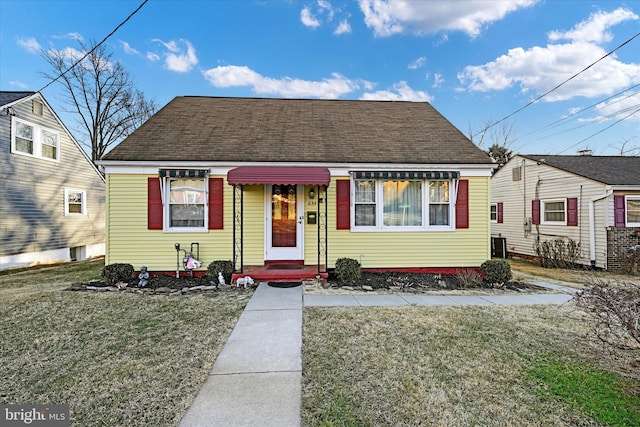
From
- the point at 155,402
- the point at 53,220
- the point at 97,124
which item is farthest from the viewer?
the point at 97,124

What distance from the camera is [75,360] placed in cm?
343

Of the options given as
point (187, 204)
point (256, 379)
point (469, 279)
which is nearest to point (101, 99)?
point (187, 204)

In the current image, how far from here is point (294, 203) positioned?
26.7 ft

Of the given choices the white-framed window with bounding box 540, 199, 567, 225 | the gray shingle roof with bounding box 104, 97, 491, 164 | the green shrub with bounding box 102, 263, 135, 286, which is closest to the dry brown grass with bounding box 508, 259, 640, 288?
the white-framed window with bounding box 540, 199, 567, 225

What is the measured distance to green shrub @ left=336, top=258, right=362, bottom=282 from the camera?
286 inches

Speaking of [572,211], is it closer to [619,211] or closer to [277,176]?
[619,211]

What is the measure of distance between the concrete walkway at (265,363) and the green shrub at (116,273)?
3495mm

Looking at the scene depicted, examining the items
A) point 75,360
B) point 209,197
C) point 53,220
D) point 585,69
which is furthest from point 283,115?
point 53,220

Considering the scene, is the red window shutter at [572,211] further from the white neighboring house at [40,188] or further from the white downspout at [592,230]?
the white neighboring house at [40,188]

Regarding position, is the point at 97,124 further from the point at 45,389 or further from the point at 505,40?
the point at 505,40

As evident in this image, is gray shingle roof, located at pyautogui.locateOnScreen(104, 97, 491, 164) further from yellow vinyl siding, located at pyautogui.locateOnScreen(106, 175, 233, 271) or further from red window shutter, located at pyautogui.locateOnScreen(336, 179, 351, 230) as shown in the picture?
yellow vinyl siding, located at pyautogui.locateOnScreen(106, 175, 233, 271)

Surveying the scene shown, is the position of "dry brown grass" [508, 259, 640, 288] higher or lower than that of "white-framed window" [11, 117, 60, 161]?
lower

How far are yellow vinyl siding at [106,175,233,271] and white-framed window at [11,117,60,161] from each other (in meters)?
6.83

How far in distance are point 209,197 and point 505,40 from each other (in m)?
14.3
